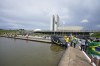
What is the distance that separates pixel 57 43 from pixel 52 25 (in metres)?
88.3

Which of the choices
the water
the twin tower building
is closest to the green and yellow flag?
the water

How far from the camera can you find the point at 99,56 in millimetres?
7152

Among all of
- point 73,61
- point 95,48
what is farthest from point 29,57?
point 95,48

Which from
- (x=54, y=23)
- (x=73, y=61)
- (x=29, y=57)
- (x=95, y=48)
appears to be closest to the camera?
(x=95, y=48)

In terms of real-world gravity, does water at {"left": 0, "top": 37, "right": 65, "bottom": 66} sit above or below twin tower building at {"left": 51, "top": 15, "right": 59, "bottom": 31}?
below

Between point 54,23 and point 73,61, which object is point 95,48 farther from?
point 54,23

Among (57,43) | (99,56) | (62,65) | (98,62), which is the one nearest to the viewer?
(99,56)

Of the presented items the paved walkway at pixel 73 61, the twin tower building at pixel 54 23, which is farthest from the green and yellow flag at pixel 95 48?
the twin tower building at pixel 54 23

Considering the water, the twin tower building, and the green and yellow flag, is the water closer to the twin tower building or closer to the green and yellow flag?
the green and yellow flag

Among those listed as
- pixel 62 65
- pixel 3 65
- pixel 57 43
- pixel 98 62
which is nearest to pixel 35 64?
pixel 3 65

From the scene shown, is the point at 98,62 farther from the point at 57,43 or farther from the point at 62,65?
the point at 57,43

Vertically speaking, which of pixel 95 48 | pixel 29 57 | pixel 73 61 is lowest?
pixel 29 57

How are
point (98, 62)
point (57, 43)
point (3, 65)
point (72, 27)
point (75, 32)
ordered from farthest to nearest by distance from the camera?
point (72, 27) < point (75, 32) < point (57, 43) < point (3, 65) < point (98, 62)

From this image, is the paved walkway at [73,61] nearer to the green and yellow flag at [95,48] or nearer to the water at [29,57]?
the green and yellow flag at [95,48]
